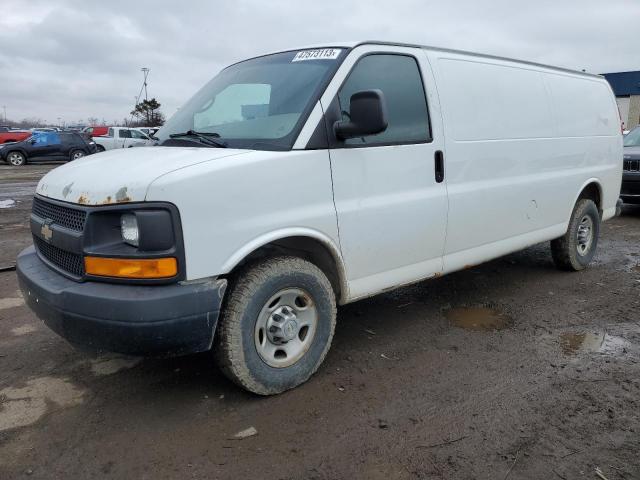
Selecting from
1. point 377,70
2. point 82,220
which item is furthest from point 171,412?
point 377,70

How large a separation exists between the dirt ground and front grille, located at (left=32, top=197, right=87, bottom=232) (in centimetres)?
104

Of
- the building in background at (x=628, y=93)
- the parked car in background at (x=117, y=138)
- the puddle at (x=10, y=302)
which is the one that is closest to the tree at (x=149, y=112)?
the parked car in background at (x=117, y=138)

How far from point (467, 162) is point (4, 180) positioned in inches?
667

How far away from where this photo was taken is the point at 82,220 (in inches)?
113

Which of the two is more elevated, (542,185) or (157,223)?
(157,223)

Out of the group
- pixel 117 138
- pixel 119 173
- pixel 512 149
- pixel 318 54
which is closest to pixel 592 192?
pixel 512 149

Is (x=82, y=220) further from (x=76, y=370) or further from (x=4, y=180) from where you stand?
(x=4, y=180)

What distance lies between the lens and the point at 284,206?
3.08 metres

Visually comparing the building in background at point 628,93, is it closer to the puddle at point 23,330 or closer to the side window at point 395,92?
the side window at point 395,92

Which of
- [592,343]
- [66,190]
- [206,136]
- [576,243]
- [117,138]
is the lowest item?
[592,343]

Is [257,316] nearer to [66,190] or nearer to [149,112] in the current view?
[66,190]

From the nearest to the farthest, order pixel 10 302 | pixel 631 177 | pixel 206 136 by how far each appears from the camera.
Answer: pixel 206 136
pixel 10 302
pixel 631 177

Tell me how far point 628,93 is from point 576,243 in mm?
45803

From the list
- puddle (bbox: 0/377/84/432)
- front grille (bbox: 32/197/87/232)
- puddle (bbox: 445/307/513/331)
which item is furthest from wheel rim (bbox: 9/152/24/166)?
puddle (bbox: 445/307/513/331)
